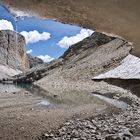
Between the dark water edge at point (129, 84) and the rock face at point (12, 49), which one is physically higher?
the rock face at point (12, 49)

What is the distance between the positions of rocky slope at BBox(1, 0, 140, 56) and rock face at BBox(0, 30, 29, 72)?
383ft

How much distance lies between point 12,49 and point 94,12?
12468 cm

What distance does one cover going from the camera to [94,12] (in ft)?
26.6

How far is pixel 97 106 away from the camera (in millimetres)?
22234

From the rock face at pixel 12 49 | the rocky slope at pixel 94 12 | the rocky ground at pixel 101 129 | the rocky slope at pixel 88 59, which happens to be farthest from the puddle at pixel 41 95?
the rock face at pixel 12 49

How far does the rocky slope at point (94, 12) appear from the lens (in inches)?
293

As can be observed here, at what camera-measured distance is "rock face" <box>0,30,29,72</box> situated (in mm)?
127625

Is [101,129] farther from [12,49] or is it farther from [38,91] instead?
[12,49]

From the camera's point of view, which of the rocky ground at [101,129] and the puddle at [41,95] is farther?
the puddle at [41,95]

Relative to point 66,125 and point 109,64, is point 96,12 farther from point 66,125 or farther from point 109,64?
point 109,64

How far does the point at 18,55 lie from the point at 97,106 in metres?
115

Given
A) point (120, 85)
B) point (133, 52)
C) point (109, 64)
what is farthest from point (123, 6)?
point (109, 64)

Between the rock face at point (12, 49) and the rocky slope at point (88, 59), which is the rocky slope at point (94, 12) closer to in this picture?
the rocky slope at point (88, 59)

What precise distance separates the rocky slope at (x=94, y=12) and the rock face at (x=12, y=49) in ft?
383
